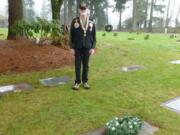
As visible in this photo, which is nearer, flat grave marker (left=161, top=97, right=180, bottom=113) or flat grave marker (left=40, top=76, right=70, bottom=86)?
flat grave marker (left=161, top=97, right=180, bottom=113)

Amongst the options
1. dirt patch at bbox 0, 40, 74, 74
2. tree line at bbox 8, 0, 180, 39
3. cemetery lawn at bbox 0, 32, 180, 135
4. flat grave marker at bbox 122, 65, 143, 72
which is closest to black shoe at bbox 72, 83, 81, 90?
cemetery lawn at bbox 0, 32, 180, 135

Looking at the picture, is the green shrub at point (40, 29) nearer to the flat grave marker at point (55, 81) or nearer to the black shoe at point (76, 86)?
the flat grave marker at point (55, 81)

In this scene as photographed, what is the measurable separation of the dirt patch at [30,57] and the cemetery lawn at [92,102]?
1.63 ft

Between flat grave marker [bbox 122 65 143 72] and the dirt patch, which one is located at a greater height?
the dirt patch

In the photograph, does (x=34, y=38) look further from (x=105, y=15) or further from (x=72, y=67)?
(x=105, y=15)

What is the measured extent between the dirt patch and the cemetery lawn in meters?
0.50

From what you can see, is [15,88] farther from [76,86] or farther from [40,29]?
[40,29]

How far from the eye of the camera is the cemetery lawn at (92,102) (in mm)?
4492

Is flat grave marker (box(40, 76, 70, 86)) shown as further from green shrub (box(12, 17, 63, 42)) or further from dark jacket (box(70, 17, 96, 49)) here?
green shrub (box(12, 17, 63, 42))

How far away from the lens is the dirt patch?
25.4 ft

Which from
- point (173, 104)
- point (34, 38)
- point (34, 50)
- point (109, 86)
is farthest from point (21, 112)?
point (34, 38)

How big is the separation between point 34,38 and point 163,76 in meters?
4.67

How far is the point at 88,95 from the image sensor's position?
575 cm

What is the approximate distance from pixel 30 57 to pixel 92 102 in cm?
363
